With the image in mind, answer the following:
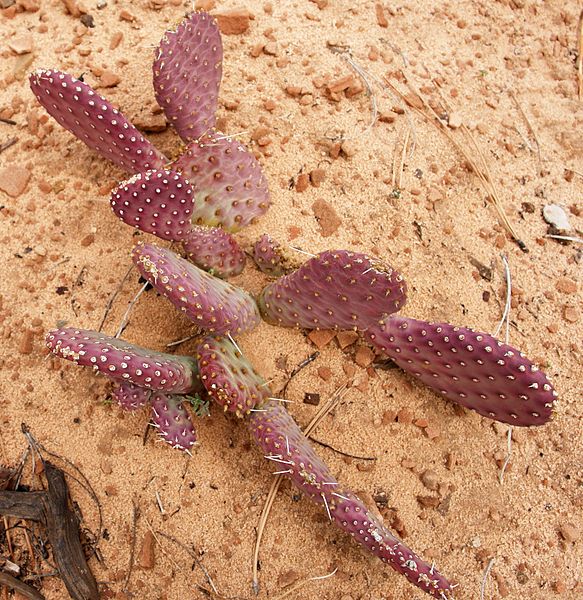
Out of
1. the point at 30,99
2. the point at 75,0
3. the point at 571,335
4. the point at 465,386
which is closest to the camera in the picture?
the point at 465,386

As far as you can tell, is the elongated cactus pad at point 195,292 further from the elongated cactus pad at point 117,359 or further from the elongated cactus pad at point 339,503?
the elongated cactus pad at point 339,503

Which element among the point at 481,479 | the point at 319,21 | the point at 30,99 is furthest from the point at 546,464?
the point at 30,99

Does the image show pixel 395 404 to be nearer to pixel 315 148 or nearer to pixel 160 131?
pixel 315 148

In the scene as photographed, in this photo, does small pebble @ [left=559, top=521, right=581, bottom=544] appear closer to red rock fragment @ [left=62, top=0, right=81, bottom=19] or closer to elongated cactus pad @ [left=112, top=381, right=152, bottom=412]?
elongated cactus pad @ [left=112, top=381, right=152, bottom=412]

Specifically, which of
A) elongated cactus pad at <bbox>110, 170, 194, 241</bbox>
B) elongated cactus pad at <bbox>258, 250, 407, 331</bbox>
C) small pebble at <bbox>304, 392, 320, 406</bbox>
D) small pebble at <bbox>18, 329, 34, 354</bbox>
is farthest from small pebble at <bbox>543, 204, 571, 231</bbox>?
small pebble at <bbox>18, 329, 34, 354</bbox>

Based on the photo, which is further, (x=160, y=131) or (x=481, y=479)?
(x=160, y=131)

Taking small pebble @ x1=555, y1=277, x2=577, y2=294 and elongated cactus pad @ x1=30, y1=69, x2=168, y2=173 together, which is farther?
small pebble @ x1=555, y1=277, x2=577, y2=294
